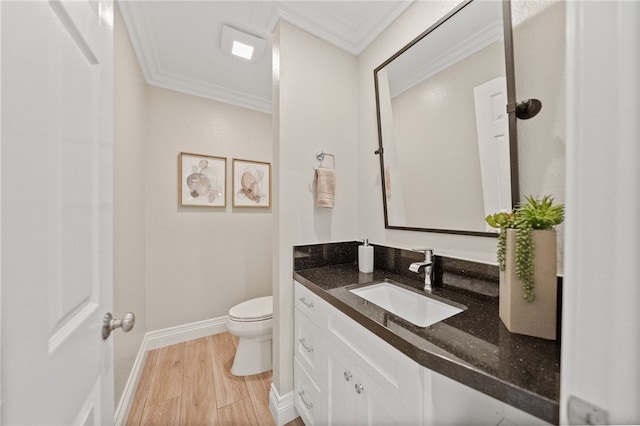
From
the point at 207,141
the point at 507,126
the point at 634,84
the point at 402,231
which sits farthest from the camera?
the point at 207,141

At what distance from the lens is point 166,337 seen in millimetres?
2162

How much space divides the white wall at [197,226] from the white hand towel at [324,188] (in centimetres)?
133

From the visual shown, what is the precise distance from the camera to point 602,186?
1.09 feet

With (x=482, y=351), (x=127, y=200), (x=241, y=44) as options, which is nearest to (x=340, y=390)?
(x=482, y=351)

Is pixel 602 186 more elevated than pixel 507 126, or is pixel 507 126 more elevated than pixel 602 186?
pixel 507 126

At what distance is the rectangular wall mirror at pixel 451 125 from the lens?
0.98m

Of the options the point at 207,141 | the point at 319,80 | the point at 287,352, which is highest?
the point at 319,80

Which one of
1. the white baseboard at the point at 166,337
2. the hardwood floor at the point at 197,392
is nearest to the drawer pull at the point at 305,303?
the hardwood floor at the point at 197,392

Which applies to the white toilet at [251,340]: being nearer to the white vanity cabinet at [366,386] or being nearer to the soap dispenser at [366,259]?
the white vanity cabinet at [366,386]

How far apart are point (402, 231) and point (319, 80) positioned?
1121 millimetres

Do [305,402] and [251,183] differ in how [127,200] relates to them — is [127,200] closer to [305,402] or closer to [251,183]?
[251,183]

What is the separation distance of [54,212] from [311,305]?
103 centimetres

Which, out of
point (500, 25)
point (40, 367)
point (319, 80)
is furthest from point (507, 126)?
point (40, 367)

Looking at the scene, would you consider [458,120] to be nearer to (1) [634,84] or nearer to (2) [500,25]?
(2) [500,25]
